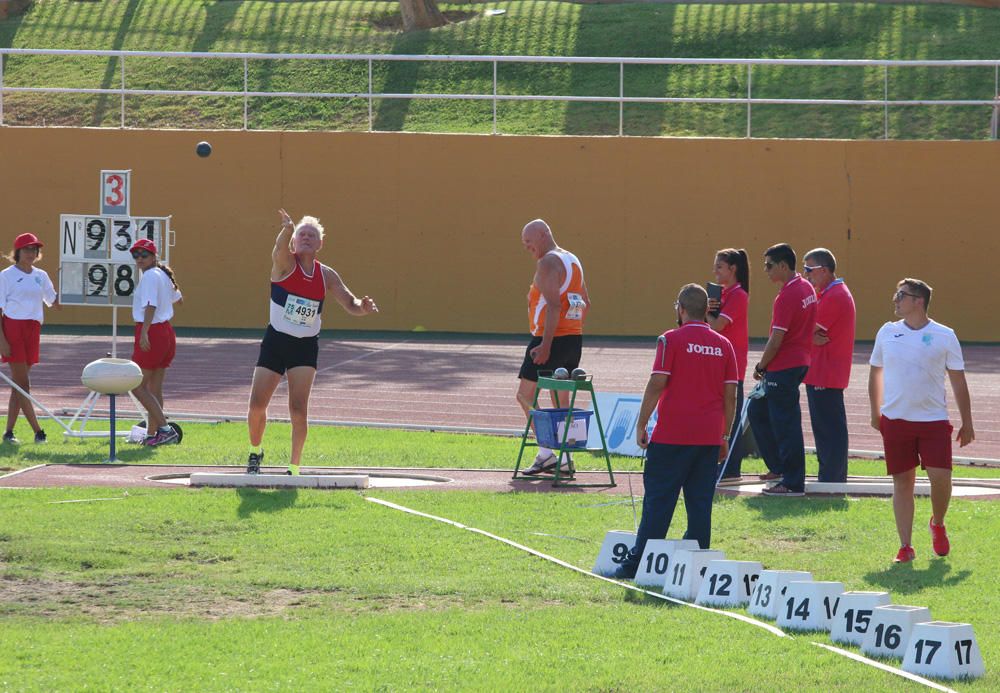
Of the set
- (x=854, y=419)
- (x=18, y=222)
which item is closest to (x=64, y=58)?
(x=18, y=222)

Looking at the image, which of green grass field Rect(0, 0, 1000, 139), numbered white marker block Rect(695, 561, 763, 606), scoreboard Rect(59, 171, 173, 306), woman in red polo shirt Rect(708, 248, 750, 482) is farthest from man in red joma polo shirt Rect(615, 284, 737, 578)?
green grass field Rect(0, 0, 1000, 139)

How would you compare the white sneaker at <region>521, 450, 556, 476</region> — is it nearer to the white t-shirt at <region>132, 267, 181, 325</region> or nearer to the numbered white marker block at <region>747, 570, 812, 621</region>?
the white t-shirt at <region>132, 267, 181, 325</region>

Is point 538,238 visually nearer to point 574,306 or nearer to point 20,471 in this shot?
point 574,306

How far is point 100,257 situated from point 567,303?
5.27 metres

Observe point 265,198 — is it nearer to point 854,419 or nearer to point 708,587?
point 854,419

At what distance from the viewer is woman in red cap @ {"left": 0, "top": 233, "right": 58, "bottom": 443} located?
13.9 metres

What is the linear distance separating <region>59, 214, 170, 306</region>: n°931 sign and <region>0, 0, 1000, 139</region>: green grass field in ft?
50.7

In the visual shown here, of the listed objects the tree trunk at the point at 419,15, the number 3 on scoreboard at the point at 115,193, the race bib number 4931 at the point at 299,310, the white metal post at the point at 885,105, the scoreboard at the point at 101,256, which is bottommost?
the race bib number 4931 at the point at 299,310

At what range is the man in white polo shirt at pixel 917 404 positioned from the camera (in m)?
8.90

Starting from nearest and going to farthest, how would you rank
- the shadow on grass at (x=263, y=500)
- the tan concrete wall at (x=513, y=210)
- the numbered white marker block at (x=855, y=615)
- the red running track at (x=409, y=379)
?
the numbered white marker block at (x=855, y=615)
the shadow on grass at (x=263, y=500)
the red running track at (x=409, y=379)
the tan concrete wall at (x=513, y=210)

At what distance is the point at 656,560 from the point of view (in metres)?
8.25

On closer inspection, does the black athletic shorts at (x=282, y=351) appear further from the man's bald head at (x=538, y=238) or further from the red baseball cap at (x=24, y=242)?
the red baseball cap at (x=24, y=242)

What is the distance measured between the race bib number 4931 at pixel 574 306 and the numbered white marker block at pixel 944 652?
600 cm

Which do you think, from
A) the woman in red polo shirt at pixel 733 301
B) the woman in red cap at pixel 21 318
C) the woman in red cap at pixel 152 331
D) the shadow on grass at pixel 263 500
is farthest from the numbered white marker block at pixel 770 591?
the woman in red cap at pixel 21 318
